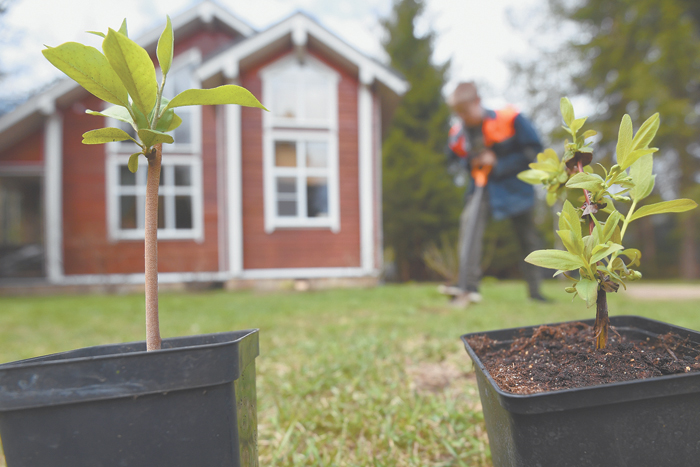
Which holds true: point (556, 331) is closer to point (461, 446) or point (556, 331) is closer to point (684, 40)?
point (461, 446)

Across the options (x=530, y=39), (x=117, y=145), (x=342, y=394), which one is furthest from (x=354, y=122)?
(x=530, y=39)

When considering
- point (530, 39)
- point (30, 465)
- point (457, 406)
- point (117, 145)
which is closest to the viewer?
point (30, 465)

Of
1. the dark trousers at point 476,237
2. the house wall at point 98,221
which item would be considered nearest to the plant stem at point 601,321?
the dark trousers at point 476,237

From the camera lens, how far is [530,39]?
15.8 meters

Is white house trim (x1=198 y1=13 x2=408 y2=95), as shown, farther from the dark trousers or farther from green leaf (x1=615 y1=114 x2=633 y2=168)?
green leaf (x1=615 y1=114 x2=633 y2=168)

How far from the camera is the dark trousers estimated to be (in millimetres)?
3762

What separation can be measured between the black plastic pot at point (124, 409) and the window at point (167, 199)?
735cm

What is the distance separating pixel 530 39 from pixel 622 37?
3.65 m

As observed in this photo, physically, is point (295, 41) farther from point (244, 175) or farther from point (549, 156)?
point (549, 156)

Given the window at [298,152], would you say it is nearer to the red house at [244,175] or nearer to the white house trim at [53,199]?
the red house at [244,175]

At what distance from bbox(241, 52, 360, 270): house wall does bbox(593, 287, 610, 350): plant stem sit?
258 inches

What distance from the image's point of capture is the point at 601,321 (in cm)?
79

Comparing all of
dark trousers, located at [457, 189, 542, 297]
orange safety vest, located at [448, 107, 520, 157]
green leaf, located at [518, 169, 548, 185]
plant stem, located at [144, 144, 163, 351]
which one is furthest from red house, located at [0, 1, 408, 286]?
plant stem, located at [144, 144, 163, 351]

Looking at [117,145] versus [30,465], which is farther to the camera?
[117,145]
